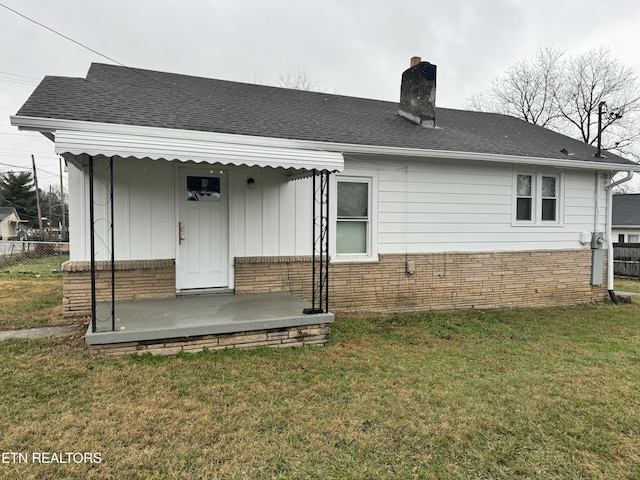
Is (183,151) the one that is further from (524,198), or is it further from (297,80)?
(297,80)

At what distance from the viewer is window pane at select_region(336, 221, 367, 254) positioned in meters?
7.44

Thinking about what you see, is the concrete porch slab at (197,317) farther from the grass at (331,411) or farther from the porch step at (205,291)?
the grass at (331,411)

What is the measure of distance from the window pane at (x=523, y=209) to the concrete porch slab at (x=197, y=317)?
5.50 metres

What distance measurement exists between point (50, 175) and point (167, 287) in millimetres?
41723

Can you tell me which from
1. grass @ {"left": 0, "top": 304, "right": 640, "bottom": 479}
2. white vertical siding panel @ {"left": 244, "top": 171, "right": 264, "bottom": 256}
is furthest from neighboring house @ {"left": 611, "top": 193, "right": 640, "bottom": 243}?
white vertical siding panel @ {"left": 244, "top": 171, "right": 264, "bottom": 256}

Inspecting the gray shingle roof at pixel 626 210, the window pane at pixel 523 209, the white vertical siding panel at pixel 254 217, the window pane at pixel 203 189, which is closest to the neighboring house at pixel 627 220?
the gray shingle roof at pixel 626 210

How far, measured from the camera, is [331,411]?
11.7 ft

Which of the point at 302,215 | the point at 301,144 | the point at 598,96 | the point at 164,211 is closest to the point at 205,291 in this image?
the point at 164,211

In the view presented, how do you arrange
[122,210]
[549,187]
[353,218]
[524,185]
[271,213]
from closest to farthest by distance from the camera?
[122,210], [271,213], [353,218], [524,185], [549,187]

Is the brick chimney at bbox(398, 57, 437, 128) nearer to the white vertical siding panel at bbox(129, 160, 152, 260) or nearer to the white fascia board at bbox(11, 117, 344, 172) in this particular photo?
the white fascia board at bbox(11, 117, 344, 172)

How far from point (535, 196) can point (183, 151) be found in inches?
296

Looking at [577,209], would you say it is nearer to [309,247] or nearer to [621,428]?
[309,247]

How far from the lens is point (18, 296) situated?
8.44 meters

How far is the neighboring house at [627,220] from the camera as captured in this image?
27438 millimetres
